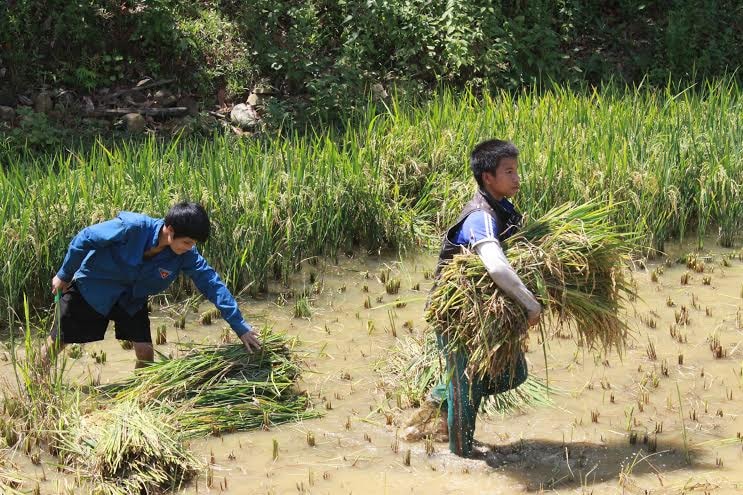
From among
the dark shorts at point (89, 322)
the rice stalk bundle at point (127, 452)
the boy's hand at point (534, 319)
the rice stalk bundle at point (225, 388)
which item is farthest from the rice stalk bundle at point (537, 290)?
the dark shorts at point (89, 322)

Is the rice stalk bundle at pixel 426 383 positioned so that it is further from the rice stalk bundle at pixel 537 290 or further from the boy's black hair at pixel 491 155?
the boy's black hair at pixel 491 155

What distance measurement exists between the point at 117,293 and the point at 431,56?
18.6 feet

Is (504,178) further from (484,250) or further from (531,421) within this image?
(531,421)

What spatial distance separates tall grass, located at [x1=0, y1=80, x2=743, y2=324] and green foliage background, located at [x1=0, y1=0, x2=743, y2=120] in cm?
197

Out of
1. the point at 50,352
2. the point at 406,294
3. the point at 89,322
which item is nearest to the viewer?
the point at 50,352

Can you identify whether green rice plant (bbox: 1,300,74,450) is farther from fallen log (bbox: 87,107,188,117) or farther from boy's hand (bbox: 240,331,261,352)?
fallen log (bbox: 87,107,188,117)

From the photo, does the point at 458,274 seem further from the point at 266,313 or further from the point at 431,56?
the point at 431,56

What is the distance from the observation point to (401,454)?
14.3 feet

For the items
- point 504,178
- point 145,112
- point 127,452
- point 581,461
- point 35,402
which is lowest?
point 581,461

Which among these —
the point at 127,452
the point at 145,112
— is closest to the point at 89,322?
the point at 127,452

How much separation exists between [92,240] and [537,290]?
1956mm

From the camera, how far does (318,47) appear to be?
10.2 m

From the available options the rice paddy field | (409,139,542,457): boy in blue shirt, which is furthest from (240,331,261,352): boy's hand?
(409,139,542,457): boy in blue shirt

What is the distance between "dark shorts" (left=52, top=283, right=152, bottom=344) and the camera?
189 inches
